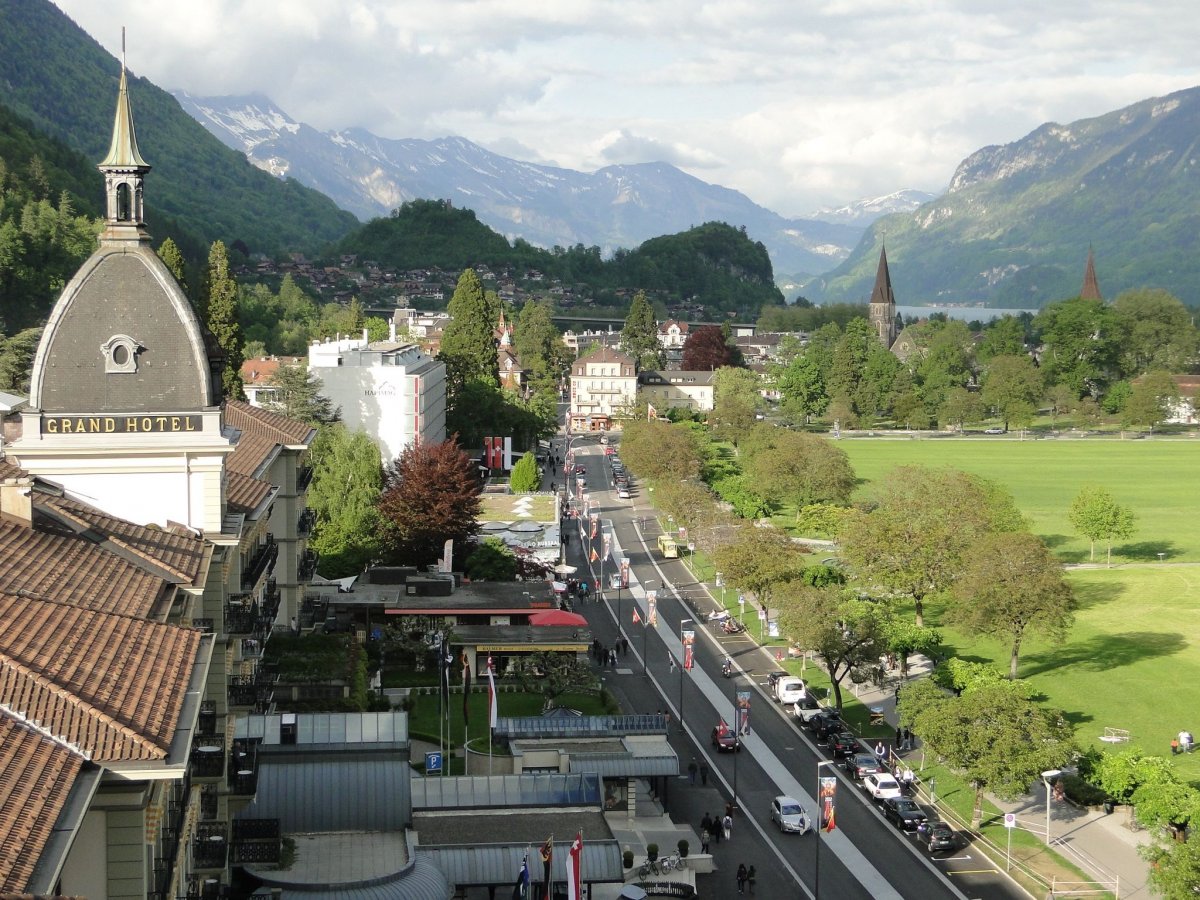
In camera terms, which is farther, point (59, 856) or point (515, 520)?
point (515, 520)

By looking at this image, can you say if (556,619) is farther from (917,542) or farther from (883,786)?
(883,786)

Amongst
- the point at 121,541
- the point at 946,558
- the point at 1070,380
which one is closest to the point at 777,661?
the point at 946,558

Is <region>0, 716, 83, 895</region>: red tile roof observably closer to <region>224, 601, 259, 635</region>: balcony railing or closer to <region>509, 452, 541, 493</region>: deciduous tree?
<region>224, 601, 259, 635</region>: balcony railing

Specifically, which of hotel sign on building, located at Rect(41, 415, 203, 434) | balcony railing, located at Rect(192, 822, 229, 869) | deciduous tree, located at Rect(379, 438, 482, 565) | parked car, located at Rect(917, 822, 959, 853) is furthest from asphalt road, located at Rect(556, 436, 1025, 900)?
hotel sign on building, located at Rect(41, 415, 203, 434)

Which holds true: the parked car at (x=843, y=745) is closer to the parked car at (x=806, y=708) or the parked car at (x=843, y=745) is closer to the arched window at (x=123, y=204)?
the parked car at (x=806, y=708)

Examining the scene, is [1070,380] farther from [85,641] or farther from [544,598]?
[85,641]

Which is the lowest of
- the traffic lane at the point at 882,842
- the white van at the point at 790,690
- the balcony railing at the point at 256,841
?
the traffic lane at the point at 882,842

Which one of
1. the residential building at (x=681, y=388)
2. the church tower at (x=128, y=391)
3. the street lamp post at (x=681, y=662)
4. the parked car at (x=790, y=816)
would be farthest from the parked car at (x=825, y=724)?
the residential building at (x=681, y=388)
